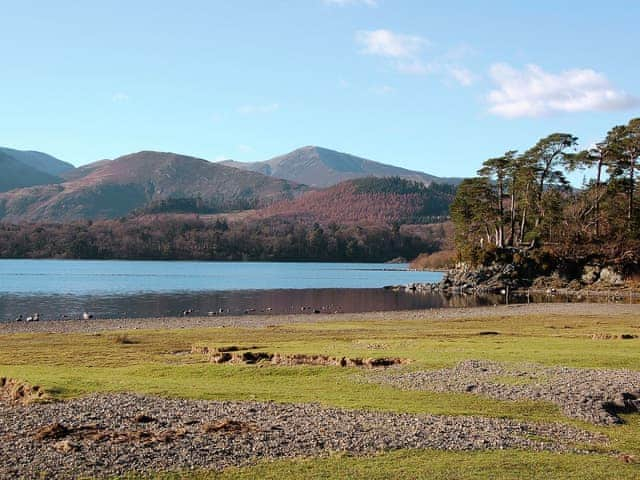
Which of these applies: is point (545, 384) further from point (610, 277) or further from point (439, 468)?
point (610, 277)

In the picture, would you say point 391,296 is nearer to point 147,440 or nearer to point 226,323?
point 226,323

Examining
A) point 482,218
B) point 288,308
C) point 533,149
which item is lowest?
point 288,308

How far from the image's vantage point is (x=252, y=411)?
18984mm

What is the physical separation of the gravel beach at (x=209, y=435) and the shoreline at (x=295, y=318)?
36.9 meters

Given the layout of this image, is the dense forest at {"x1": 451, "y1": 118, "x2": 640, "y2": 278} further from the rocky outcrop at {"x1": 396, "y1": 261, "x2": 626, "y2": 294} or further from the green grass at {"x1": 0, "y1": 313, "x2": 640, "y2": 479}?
the green grass at {"x1": 0, "y1": 313, "x2": 640, "y2": 479}

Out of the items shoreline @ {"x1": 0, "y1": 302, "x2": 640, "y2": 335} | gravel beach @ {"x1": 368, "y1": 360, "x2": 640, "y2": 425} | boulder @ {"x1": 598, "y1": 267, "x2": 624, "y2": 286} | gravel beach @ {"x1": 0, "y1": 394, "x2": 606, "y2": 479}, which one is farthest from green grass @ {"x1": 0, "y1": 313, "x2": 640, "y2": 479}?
boulder @ {"x1": 598, "y1": 267, "x2": 624, "y2": 286}

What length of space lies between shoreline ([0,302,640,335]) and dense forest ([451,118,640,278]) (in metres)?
29.8

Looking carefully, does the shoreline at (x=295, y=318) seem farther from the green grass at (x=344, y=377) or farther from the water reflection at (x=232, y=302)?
the green grass at (x=344, y=377)

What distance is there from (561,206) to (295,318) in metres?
60.2

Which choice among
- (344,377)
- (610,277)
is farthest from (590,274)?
(344,377)

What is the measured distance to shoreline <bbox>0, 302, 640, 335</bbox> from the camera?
2242 inches

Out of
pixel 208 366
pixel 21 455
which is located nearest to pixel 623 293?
pixel 208 366

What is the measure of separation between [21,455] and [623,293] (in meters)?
88.9

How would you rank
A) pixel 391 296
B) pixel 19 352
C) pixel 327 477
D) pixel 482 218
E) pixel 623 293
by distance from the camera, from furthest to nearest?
1. pixel 482 218
2. pixel 391 296
3. pixel 623 293
4. pixel 19 352
5. pixel 327 477
